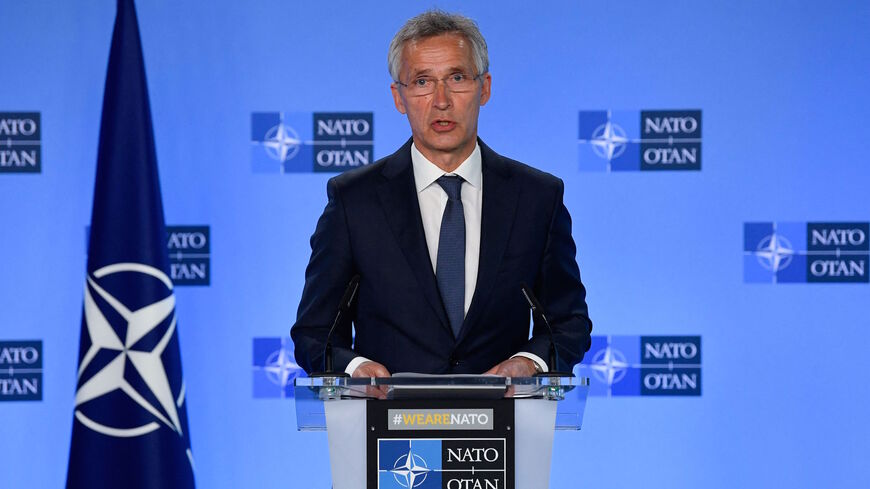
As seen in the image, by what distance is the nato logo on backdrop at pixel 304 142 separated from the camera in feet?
14.4

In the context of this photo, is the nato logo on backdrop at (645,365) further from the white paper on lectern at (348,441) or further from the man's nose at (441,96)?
the white paper on lectern at (348,441)

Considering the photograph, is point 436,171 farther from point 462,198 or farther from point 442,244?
point 442,244

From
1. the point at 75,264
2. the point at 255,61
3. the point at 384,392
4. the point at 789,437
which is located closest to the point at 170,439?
the point at 75,264

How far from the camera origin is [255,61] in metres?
4.41

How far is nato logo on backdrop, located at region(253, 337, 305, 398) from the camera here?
14.3ft

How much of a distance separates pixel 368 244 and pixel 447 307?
24 cm

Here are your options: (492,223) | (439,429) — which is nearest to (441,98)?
(492,223)

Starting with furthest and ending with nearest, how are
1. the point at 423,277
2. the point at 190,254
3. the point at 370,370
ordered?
the point at 190,254
the point at 423,277
the point at 370,370

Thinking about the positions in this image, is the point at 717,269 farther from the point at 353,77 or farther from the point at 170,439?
the point at 170,439

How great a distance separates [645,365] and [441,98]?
2.24 meters

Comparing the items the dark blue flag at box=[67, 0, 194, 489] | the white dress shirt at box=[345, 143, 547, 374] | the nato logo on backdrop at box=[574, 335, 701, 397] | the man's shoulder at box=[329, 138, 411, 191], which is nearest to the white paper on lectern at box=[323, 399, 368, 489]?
the white dress shirt at box=[345, 143, 547, 374]

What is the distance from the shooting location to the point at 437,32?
8.21ft

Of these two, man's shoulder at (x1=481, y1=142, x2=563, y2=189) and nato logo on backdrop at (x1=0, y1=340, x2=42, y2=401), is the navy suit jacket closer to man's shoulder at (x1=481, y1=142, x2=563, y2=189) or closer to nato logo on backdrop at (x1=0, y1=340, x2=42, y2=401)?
man's shoulder at (x1=481, y1=142, x2=563, y2=189)

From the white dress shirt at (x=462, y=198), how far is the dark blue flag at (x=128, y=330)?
5.39 ft
